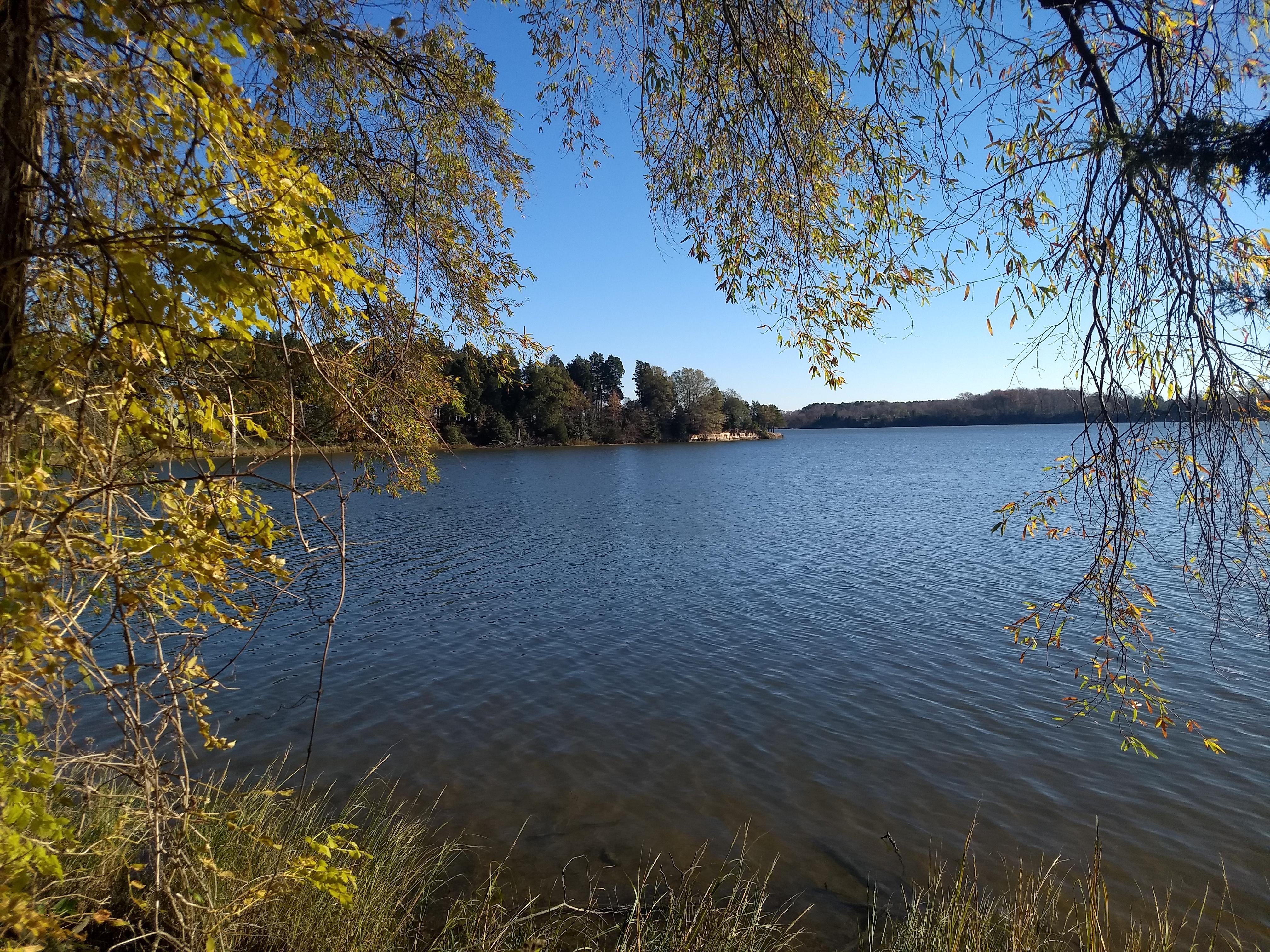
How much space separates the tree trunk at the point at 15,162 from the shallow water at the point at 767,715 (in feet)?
19.3

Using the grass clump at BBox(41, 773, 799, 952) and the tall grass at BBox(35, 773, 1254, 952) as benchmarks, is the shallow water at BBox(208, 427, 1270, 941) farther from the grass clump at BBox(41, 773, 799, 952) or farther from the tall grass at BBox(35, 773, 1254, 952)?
the grass clump at BBox(41, 773, 799, 952)

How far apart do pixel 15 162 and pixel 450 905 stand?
5917 millimetres

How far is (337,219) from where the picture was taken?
2.66m

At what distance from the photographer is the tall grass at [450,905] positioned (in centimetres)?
386

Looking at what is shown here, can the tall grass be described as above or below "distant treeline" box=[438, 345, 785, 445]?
below

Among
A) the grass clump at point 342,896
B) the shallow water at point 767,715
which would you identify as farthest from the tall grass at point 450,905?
the shallow water at point 767,715

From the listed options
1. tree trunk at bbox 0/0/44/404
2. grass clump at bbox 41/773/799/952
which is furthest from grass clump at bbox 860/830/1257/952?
tree trunk at bbox 0/0/44/404

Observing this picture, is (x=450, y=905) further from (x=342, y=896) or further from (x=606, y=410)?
(x=606, y=410)

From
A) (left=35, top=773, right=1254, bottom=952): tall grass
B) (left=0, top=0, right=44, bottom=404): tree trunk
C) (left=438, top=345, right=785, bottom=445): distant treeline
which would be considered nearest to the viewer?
(left=0, top=0, right=44, bottom=404): tree trunk

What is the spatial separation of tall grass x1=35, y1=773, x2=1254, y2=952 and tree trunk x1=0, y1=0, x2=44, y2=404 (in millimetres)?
1940

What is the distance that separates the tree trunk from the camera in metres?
2.52

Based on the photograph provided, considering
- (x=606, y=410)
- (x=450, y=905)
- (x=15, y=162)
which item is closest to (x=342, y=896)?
(x=450, y=905)

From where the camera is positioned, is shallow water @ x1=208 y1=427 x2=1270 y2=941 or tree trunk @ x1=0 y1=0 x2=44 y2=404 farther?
shallow water @ x1=208 y1=427 x2=1270 y2=941

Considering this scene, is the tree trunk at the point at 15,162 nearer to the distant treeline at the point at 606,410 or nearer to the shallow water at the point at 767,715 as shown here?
the shallow water at the point at 767,715
